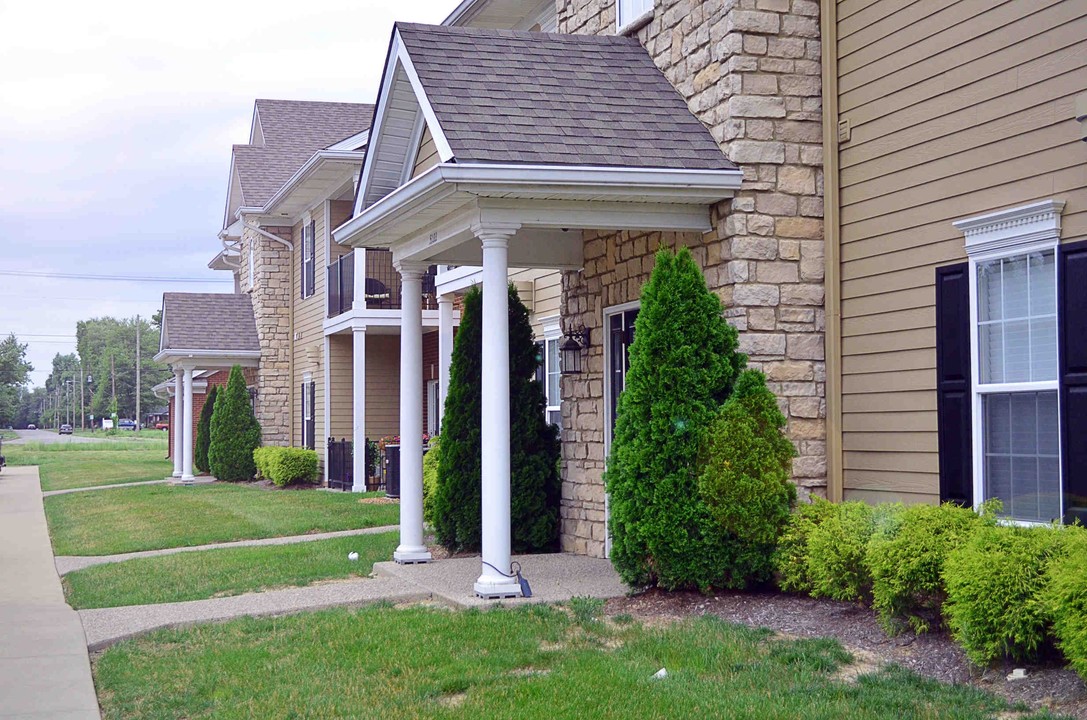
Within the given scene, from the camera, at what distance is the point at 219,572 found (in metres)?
11.8

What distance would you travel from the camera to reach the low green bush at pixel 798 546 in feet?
27.1

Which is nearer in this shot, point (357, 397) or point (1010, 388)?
point (1010, 388)

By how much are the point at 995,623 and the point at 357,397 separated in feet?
58.5

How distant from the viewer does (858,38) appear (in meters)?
8.92

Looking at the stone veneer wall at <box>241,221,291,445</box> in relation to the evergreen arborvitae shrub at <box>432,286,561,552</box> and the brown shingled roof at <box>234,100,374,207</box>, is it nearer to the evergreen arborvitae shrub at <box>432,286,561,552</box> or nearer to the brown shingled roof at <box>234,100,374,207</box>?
the brown shingled roof at <box>234,100,374,207</box>

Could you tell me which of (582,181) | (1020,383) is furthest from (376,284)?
(1020,383)

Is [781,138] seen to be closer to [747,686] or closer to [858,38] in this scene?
[858,38]

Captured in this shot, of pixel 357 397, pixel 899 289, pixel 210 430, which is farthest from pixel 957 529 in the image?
pixel 210 430

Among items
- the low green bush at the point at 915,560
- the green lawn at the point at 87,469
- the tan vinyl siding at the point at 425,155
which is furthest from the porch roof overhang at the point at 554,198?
the green lawn at the point at 87,469

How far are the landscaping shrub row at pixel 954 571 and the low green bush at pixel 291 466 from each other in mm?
18184

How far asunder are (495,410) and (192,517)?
421 inches

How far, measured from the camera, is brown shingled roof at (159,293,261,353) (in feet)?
96.5

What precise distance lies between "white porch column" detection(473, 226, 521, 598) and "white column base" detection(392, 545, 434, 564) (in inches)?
90.0

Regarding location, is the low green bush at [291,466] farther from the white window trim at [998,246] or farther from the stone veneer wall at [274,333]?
the white window trim at [998,246]
